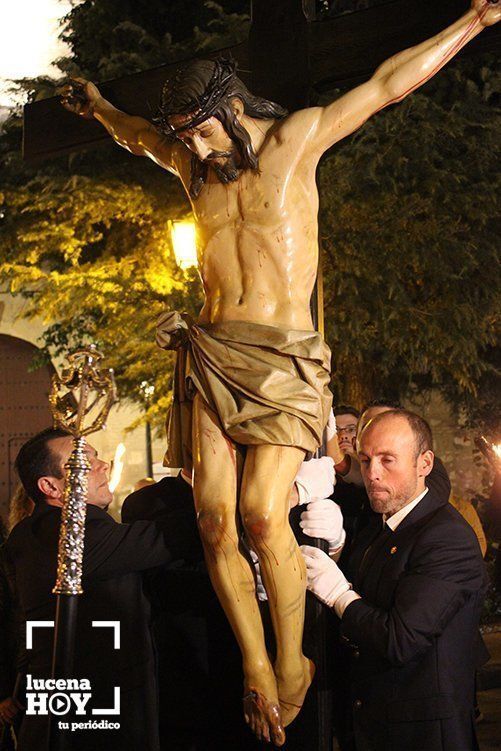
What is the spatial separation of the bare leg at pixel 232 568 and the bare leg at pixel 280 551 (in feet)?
0.19

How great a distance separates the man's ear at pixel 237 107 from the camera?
3.22m

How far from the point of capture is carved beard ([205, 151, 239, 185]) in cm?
325

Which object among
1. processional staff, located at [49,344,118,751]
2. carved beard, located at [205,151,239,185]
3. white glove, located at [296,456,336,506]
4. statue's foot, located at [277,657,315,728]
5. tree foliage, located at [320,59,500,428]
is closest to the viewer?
processional staff, located at [49,344,118,751]

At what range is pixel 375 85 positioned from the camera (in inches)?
130

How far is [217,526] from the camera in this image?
3088 millimetres

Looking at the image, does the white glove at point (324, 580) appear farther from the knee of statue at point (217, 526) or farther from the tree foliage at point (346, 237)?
the tree foliage at point (346, 237)

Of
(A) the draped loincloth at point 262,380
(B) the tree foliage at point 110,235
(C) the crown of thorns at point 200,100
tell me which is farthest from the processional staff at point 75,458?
(B) the tree foliage at point 110,235

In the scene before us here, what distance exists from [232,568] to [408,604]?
1.89 ft

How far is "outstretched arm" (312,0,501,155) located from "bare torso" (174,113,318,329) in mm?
116

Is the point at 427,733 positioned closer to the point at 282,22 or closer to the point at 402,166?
the point at 282,22

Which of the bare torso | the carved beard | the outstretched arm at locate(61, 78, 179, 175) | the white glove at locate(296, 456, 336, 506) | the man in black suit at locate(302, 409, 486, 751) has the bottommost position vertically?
the man in black suit at locate(302, 409, 486, 751)

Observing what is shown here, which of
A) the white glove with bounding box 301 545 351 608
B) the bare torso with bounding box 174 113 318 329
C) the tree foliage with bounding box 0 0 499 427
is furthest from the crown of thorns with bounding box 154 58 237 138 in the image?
the tree foliage with bounding box 0 0 499 427

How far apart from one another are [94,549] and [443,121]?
8592 millimetres

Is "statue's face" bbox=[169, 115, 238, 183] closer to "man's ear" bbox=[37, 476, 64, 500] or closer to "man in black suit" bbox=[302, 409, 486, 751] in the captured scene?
"man in black suit" bbox=[302, 409, 486, 751]
